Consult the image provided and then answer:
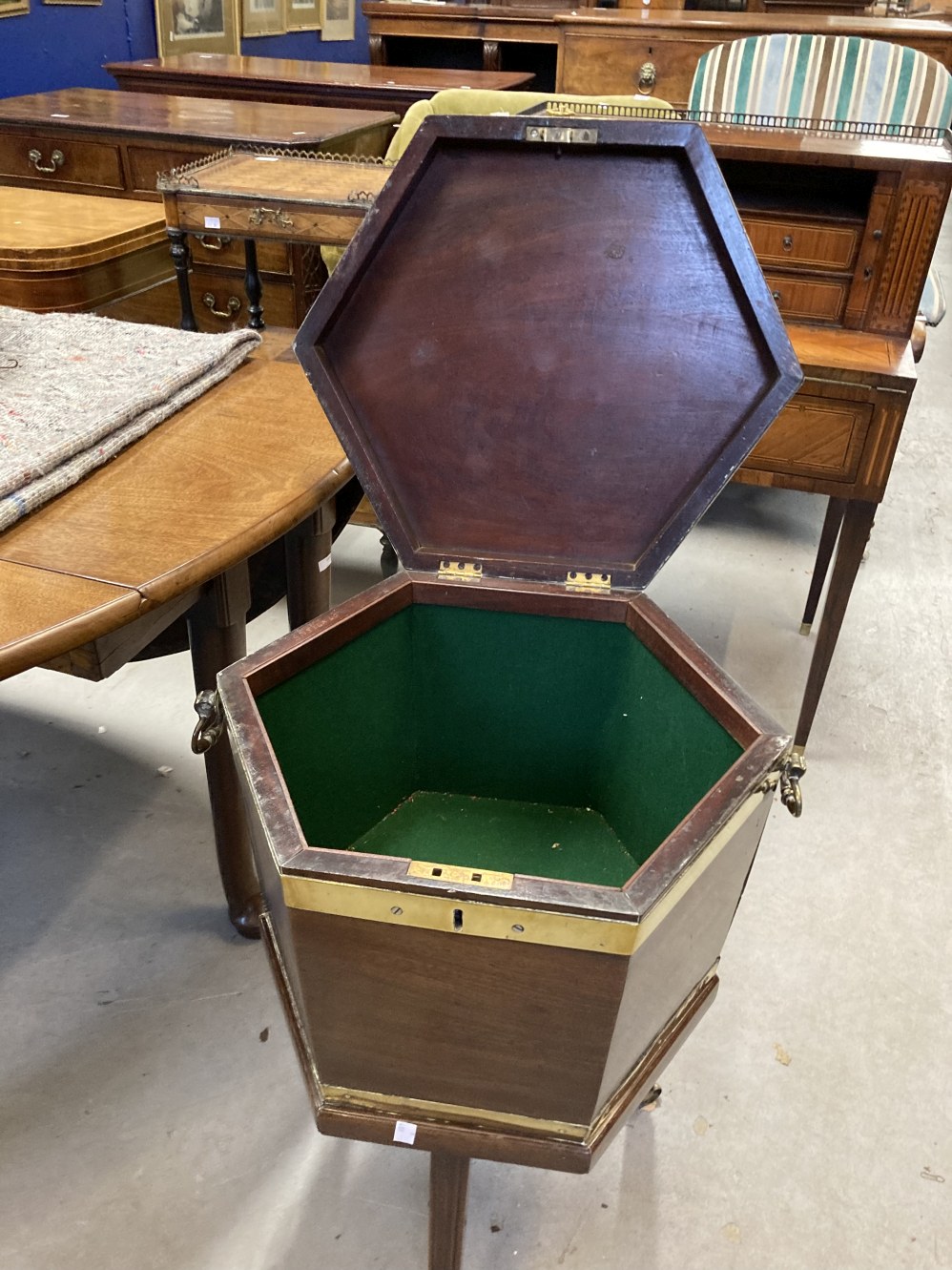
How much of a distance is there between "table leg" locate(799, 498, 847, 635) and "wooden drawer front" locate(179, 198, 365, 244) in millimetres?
1084

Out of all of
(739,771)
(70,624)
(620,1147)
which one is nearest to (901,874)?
(620,1147)

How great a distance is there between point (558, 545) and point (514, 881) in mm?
449

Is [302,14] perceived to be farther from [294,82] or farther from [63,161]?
[63,161]

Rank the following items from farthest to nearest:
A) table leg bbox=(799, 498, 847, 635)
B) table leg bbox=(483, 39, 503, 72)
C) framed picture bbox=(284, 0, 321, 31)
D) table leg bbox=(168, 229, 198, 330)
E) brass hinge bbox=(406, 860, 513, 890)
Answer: framed picture bbox=(284, 0, 321, 31) → table leg bbox=(483, 39, 503, 72) → table leg bbox=(799, 498, 847, 635) → table leg bbox=(168, 229, 198, 330) → brass hinge bbox=(406, 860, 513, 890)

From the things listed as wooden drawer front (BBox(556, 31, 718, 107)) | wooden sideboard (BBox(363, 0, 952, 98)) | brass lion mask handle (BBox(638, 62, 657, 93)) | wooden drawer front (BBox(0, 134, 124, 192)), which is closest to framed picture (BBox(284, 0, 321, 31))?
wooden sideboard (BBox(363, 0, 952, 98))

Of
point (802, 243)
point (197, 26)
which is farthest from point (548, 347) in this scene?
point (197, 26)

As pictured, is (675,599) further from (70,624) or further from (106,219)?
(70,624)

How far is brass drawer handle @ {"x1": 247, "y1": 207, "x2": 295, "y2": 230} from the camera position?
1779 mm

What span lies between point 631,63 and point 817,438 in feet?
7.61

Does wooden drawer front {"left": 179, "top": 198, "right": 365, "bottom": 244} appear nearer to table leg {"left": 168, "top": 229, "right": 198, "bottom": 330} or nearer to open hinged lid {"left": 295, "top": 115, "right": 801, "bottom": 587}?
table leg {"left": 168, "top": 229, "right": 198, "bottom": 330}

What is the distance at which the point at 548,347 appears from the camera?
95cm

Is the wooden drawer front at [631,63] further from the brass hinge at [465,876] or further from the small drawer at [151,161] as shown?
the brass hinge at [465,876]

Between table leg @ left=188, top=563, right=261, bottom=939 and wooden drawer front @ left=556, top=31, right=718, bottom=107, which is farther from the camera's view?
wooden drawer front @ left=556, top=31, right=718, bottom=107

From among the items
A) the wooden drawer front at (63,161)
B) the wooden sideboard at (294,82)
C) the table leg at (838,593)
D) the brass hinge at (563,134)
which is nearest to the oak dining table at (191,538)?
the brass hinge at (563,134)
